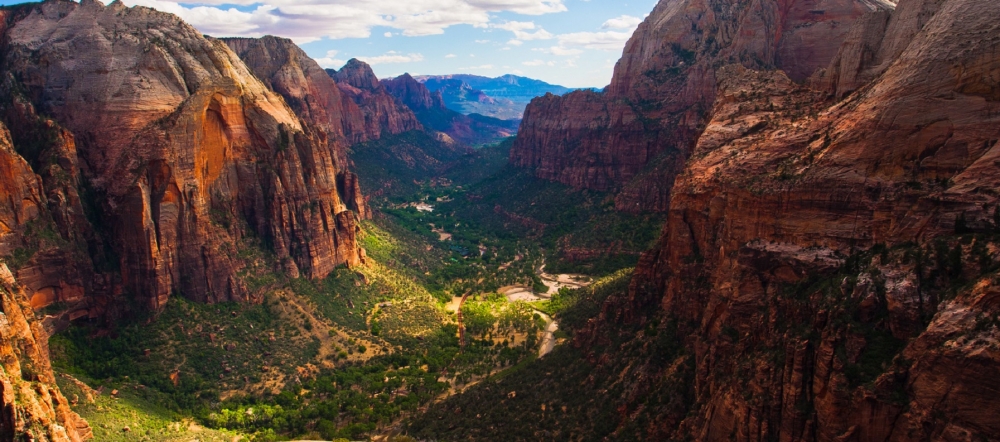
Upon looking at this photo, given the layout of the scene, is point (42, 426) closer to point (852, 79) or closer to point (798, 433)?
point (798, 433)

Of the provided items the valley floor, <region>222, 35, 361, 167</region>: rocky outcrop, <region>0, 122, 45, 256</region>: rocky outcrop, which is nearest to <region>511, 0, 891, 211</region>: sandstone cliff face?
the valley floor

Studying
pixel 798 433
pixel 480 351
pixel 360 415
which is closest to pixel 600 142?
pixel 480 351

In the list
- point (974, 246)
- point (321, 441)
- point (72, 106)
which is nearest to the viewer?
point (974, 246)

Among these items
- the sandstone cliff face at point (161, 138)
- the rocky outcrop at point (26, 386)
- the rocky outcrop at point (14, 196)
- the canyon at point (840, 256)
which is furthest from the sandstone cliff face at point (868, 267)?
the rocky outcrop at point (14, 196)

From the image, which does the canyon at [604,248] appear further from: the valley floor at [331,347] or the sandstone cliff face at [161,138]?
the valley floor at [331,347]

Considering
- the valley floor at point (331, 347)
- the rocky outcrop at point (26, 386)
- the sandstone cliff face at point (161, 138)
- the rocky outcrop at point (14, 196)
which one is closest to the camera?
the rocky outcrop at point (26, 386)
